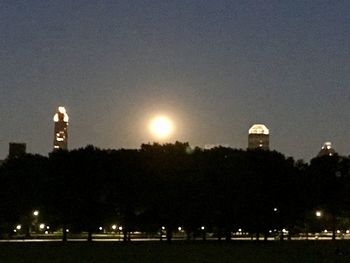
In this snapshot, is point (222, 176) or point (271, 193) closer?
point (222, 176)

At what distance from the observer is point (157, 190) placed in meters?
93.5

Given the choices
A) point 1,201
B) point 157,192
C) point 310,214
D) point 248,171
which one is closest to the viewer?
point 157,192

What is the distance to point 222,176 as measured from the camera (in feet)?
315

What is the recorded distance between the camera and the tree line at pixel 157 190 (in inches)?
3686

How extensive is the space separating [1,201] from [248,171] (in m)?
29.4

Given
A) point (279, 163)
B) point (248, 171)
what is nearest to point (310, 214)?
point (279, 163)

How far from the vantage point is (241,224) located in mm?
98000

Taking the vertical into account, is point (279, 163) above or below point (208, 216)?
above

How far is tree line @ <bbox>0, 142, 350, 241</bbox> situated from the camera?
93.6m

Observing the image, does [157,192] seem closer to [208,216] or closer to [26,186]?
[208,216]

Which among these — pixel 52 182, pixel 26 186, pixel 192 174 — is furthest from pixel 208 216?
pixel 26 186

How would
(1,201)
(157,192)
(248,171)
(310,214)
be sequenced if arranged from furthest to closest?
(310,214)
(1,201)
(248,171)
(157,192)

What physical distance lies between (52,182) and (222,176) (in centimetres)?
1821

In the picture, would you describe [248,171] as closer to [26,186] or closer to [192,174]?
[192,174]
